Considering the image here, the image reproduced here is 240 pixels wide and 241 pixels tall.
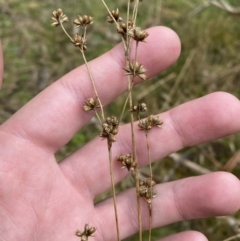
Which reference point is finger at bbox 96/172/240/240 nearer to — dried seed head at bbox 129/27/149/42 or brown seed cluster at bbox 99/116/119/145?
brown seed cluster at bbox 99/116/119/145

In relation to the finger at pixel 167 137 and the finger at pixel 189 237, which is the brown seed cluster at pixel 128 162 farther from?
the finger at pixel 189 237

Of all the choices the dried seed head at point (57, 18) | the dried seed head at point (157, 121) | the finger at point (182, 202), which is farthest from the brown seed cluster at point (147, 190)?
the dried seed head at point (57, 18)

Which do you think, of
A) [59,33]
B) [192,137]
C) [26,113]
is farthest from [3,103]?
[192,137]

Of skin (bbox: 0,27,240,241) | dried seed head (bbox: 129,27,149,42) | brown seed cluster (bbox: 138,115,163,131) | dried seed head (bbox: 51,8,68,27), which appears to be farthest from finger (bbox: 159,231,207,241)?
dried seed head (bbox: 51,8,68,27)

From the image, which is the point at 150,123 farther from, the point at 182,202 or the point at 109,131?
the point at 182,202

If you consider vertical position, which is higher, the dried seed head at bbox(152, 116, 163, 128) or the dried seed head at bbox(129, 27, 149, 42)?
the dried seed head at bbox(129, 27, 149, 42)

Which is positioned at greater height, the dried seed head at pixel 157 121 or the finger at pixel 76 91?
the finger at pixel 76 91

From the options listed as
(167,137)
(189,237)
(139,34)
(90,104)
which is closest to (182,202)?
(189,237)
